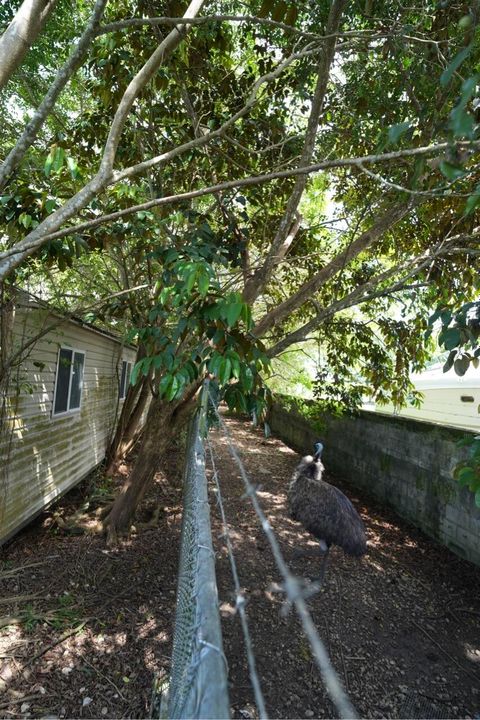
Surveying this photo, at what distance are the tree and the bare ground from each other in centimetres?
98

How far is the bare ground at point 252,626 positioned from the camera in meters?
2.68

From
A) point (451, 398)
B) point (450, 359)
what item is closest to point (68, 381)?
point (450, 359)

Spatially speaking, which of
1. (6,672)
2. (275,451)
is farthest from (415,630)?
(275,451)

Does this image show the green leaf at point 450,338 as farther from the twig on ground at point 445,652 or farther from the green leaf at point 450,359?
the twig on ground at point 445,652

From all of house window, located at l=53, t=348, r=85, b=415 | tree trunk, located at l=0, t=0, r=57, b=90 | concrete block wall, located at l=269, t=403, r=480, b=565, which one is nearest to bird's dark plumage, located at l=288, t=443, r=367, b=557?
concrete block wall, located at l=269, t=403, r=480, b=565

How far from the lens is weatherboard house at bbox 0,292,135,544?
4.34 meters

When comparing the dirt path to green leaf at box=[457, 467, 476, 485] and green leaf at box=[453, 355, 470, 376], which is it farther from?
green leaf at box=[453, 355, 470, 376]

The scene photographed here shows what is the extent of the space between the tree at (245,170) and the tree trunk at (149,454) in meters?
0.03

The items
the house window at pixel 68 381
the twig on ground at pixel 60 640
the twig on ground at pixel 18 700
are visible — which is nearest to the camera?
the twig on ground at pixel 18 700

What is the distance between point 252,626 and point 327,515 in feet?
3.58

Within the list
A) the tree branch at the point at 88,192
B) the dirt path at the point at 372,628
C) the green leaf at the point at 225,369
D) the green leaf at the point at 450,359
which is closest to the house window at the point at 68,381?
the dirt path at the point at 372,628

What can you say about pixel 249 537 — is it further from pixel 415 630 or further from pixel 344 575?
pixel 415 630

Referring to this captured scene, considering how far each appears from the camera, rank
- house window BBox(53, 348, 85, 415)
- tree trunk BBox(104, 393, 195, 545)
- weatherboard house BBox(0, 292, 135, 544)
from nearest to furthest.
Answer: weatherboard house BBox(0, 292, 135, 544) < tree trunk BBox(104, 393, 195, 545) < house window BBox(53, 348, 85, 415)

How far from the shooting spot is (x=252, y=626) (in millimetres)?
3281
